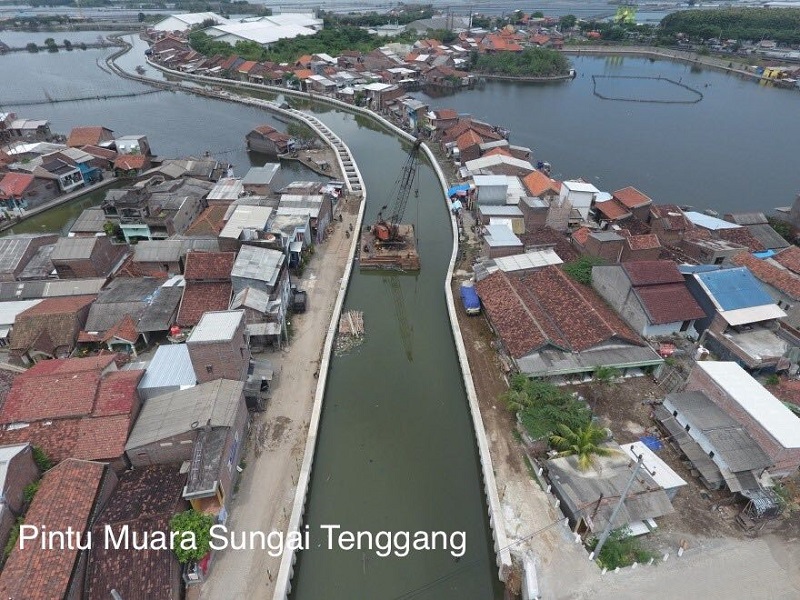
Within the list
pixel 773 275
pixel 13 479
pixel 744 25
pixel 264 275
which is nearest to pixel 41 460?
pixel 13 479

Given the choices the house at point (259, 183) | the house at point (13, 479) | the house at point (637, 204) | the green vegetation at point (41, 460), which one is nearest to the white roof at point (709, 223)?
the house at point (637, 204)

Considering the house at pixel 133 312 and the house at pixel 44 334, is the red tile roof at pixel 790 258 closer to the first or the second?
the house at pixel 133 312

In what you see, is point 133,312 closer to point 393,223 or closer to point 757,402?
point 393,223

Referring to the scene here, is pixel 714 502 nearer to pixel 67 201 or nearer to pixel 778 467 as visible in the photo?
pixel 778 467

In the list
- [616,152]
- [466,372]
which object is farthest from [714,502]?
[616,152]

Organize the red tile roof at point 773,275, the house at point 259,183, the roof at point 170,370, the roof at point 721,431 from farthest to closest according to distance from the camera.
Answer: the house at point 259,183 < the red tile roof at point 773,275 < the roof at point 170,370 < the roof at point 721,431

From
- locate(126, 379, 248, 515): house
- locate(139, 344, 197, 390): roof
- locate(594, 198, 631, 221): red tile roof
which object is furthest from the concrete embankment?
locate(594, 198, 631, 221): red tile roof

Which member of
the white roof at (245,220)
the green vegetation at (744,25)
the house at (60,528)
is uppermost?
the green vegetation at (744,25)
